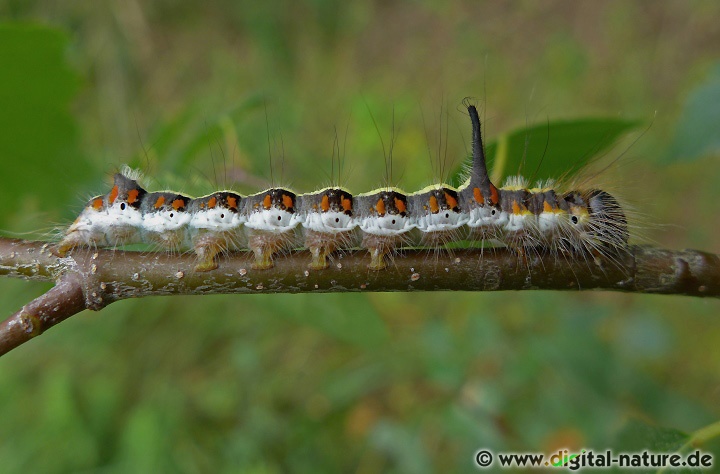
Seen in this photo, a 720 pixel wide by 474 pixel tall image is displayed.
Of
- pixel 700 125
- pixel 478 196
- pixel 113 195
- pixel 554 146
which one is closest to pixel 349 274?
pixel 478 196

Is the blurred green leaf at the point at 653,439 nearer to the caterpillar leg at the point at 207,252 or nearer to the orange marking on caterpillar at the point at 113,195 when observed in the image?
the caterpillar leg at the point at 207,252

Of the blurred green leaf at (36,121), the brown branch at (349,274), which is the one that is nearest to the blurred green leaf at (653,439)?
the brown branch at (349,274)

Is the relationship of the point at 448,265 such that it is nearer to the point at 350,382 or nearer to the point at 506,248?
the point at 506,248

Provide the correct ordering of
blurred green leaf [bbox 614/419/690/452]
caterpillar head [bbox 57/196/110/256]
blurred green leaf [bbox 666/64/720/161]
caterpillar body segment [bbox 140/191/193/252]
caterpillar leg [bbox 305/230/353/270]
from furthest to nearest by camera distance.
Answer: blurred green leaf [bbox 666/64/720/161]
caterpillar body segment [bbox 140/191/193/252]
caterpillar head [bbox 57/196/110/256]
caterpillar leg [bbox 305/230/353/270]
blurred green leaf [bbox 614/419/690/452]

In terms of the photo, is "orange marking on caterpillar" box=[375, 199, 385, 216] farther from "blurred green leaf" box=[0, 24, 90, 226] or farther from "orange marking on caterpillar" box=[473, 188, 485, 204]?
"blurred green leaf" box=[0, 24, 90, 226]

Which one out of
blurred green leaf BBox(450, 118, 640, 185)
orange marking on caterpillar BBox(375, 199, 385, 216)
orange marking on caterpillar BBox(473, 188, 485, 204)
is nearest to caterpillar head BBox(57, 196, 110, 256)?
orange marking on caterpillar BBox(375, 199, 385, 216)

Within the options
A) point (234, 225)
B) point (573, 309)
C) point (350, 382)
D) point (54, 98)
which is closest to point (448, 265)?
point (234, 225)
